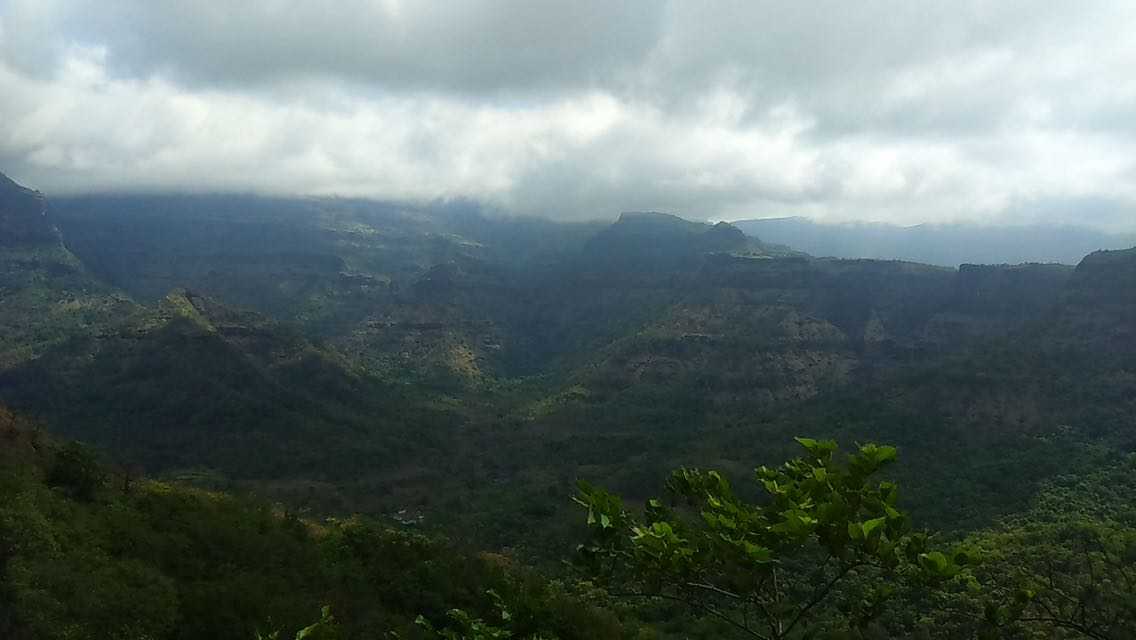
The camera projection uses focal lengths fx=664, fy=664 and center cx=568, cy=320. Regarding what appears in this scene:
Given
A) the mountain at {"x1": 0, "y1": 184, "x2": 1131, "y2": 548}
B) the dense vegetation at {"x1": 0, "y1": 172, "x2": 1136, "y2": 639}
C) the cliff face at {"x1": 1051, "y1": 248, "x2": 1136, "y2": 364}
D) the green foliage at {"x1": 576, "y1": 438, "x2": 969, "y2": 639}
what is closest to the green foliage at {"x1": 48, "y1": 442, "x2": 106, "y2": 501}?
the dense vegetation at {"x1": 0, "y1": 172, "x2": 1136, "y2": 639}

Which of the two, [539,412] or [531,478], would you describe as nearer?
[531,478]

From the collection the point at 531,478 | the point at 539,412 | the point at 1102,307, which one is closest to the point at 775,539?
the point at 531,478

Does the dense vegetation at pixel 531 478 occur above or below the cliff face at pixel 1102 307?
below

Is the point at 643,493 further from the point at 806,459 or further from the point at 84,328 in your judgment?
the point at 84,328

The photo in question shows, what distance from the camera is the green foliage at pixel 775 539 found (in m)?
5.21

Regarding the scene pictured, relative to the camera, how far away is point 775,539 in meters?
5.34

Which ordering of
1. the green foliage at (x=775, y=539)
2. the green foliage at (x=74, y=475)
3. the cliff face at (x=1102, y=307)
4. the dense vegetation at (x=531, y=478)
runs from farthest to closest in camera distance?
the cliff face at (x=1102, y=307) < the green foliage at (x=74, y=475) < the dense vegetation at (x=531, y=478) < the green foliage at (x=775, y=539)

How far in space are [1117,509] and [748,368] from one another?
361ft

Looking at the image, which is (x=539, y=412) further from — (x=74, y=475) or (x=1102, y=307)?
(x=74, y=475)

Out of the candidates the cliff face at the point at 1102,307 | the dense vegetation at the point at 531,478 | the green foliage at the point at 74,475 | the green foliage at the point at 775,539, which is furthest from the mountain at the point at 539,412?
the green foliage at the point at 775,539

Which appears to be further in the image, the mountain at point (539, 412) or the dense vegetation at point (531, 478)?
the mountain at point (539, 412)

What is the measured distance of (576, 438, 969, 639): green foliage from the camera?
5211mm

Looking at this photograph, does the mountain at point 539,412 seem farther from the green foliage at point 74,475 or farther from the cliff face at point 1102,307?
the green foliage at point 74,475

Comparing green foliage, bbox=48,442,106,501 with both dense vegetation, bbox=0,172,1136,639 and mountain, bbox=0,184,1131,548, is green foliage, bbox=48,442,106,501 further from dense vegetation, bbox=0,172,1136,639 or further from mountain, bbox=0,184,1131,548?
mountain, bbox=0,184,1131,548
